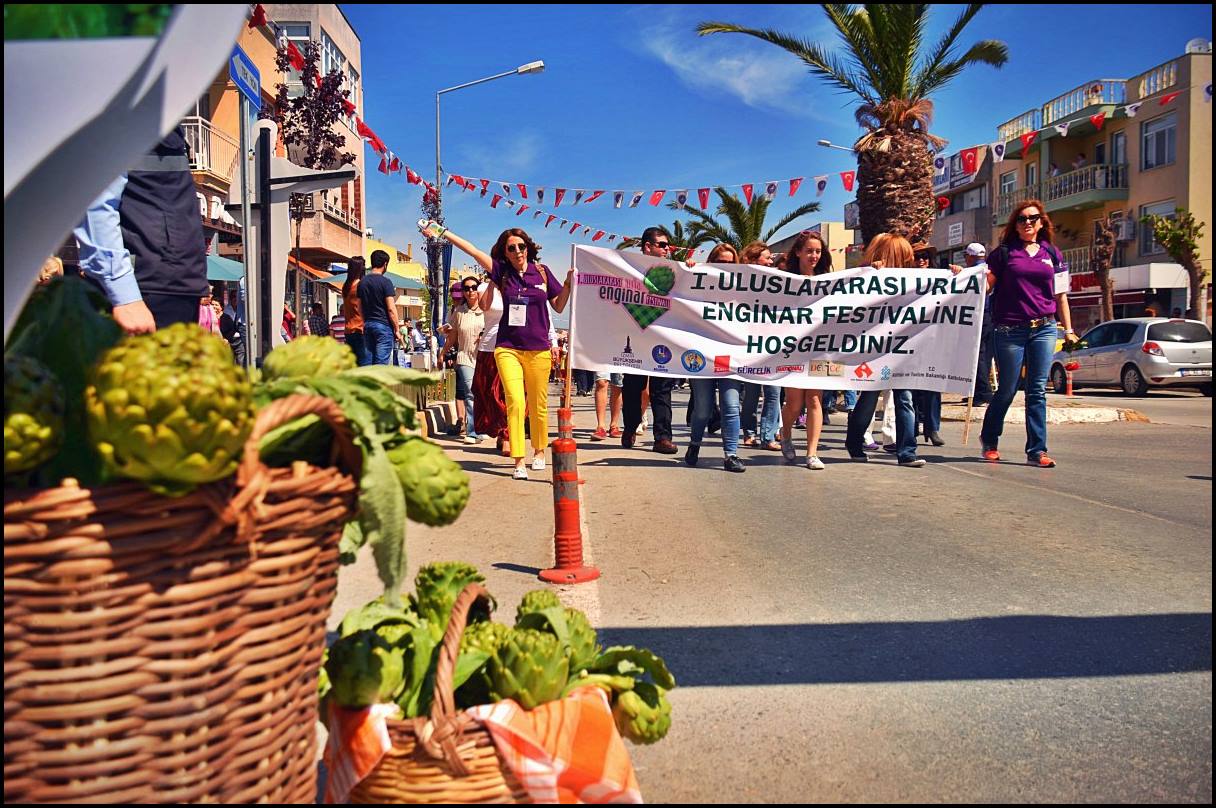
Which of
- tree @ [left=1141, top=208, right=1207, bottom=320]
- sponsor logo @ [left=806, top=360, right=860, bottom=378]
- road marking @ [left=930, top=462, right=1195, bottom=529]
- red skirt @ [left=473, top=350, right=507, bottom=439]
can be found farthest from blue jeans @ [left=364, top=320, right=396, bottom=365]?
tree @ [left=1141, top=208, right=1207, bottom=320]

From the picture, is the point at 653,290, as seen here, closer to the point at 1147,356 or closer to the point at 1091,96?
the point at 1147,356

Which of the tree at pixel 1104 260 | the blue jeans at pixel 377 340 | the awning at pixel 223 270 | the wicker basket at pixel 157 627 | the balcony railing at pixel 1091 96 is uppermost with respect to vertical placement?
the balcony railing at pixel 1091 96

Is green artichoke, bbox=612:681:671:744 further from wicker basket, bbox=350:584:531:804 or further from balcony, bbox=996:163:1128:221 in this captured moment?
balcony, bbox=996:163:1128:221

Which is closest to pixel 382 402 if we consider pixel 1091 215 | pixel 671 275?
pixel 671 275

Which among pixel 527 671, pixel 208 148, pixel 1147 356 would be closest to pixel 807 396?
pixel 527 671

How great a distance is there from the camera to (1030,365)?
27.5 ft

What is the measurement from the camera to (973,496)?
6922mm

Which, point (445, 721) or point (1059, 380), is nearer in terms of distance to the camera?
point (445, 721)

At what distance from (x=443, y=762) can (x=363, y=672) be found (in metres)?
0.25

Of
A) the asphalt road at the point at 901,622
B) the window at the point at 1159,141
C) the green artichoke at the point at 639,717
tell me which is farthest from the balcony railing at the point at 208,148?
the window at the point at 1159,141

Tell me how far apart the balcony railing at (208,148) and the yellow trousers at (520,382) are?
1571 centimetres

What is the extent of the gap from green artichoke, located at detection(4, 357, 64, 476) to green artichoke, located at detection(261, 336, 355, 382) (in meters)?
0.47

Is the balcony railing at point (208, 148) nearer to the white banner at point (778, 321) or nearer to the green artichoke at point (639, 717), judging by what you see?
the white banner at point (778, 321)

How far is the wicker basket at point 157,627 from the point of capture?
1345 millimetres
